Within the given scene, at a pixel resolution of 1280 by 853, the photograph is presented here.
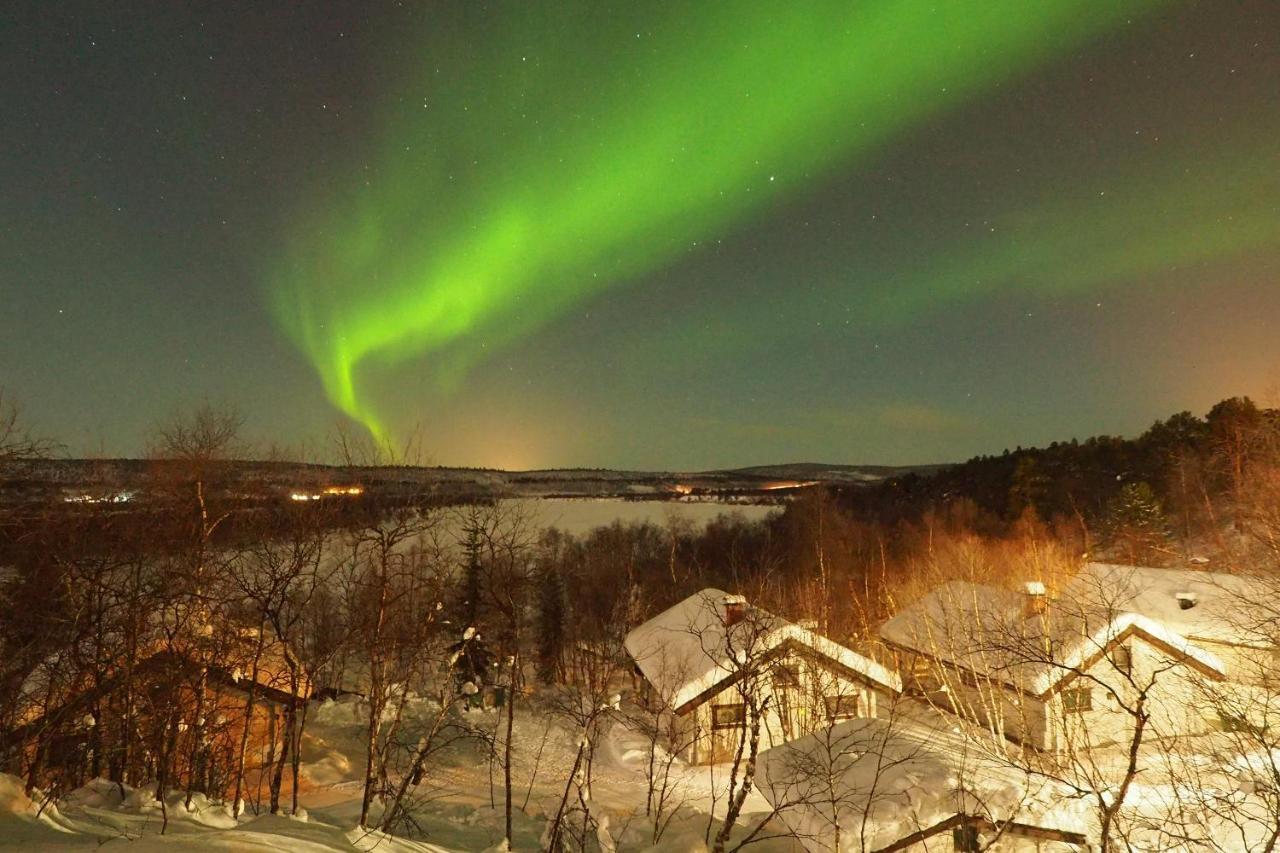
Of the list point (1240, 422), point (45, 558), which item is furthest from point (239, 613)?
point (1240, 422)

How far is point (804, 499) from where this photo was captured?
7269 cm

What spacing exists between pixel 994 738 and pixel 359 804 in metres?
17.3

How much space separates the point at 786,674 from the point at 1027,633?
8.36 m

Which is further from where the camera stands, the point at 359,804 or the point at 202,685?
the point at 359,804

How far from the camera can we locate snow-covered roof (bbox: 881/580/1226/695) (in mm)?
21297

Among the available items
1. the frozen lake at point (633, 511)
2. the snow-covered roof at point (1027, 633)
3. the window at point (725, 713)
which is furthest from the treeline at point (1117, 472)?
the window at point (725, 713)

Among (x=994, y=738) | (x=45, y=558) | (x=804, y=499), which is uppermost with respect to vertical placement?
(x=804, y=499)

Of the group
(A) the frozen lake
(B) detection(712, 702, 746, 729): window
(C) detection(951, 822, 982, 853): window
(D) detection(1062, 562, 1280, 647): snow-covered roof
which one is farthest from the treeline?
(C) detection(951, 822, 982, 853): window

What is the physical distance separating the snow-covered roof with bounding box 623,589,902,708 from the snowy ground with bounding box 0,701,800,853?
2962 millimetres

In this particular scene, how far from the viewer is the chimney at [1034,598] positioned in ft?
78.8

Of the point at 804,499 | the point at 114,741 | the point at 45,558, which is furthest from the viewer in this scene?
the point at 804,499

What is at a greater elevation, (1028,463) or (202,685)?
(1028,463)

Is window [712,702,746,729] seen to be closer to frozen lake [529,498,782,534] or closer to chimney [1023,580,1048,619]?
chimney [1023,580,1048,619]

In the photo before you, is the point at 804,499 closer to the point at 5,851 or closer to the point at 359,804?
the point at 359,804
